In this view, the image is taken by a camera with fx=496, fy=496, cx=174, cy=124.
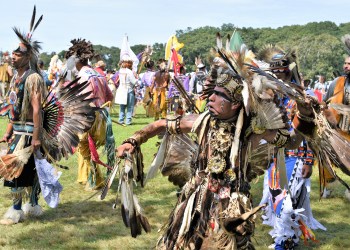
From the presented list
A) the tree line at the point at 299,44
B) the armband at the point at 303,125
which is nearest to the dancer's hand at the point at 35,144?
the armband at the point at 303,125

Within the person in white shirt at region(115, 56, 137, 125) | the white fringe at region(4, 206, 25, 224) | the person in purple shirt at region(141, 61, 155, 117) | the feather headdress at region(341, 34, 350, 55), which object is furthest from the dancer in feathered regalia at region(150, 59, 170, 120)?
the white fringe at region(4, 206, 25, 224)

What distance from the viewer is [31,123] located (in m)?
5.18

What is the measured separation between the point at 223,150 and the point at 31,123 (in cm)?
285

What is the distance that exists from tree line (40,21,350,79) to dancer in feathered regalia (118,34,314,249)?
32119mm

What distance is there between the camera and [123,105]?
14.4 m

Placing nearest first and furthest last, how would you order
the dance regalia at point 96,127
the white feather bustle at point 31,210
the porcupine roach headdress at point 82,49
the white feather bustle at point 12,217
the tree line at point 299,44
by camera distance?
the white feather bustle at point 12,217 < the white feather bustle at point 31,210 < the dance regalia at point 96,127 < the porcupine roach headdress at point 82,49 < the tree line at point 299,44

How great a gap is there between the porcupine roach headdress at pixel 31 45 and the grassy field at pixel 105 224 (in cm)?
170

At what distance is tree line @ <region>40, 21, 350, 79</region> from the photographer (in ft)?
178

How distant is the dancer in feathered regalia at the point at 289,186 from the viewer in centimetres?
442

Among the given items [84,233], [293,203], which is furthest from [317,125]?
[84,233]

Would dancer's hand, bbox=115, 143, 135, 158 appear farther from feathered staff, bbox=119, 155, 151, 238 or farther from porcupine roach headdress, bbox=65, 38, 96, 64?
porcupine roach headdress, bbox=65, 38, 96, 64

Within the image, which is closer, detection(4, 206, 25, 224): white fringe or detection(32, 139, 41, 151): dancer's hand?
detection(32, 139, 41, 151): dancer's hand

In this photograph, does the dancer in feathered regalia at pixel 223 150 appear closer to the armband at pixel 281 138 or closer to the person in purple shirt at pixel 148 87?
the armband at pixel 281 138

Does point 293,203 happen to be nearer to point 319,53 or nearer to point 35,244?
point 35,244
